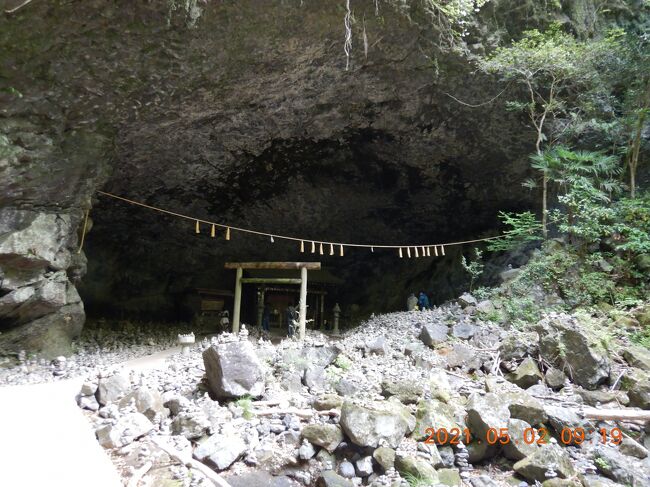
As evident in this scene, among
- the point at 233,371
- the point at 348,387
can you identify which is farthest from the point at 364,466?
the point at 233,371

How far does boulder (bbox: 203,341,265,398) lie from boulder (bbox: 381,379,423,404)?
1691 mm

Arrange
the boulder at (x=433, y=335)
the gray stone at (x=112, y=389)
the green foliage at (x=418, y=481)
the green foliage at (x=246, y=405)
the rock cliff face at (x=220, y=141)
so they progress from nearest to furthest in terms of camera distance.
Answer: the green foliage at (x=418, y=481), the green foliage at (x=246, y=405), the gray stone at (x=112, y=389), the rock cliff face at (x=220, y=141), the boulder at (x=433, y=335)

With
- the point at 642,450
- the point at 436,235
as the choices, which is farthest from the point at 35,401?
the point at 436,235

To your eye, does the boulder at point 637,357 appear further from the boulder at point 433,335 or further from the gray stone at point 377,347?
the gray stone at point 377,347

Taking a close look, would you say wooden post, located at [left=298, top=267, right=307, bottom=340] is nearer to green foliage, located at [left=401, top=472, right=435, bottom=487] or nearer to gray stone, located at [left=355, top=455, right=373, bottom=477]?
gray stone, located at [left=355, top=455, right=373, bottom=477]

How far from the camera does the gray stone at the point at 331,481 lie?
3.65m

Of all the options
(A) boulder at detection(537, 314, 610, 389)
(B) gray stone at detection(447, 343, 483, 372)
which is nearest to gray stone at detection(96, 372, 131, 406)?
(B) gray stone at detection(447, 343, 483, 372)

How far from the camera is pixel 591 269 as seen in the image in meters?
8.02

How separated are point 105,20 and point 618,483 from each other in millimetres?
9292

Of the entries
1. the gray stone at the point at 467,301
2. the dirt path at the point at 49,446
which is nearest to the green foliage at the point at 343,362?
the dirt path at the point at 49,446

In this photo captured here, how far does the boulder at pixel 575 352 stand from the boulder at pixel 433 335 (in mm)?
1803

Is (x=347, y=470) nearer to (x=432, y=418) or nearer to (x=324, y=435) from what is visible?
(x=324, y=435)


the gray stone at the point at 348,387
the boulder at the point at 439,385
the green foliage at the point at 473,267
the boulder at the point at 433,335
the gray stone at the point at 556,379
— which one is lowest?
the gray stone at the point at 348,387

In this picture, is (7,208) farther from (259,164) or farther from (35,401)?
(259,164)
